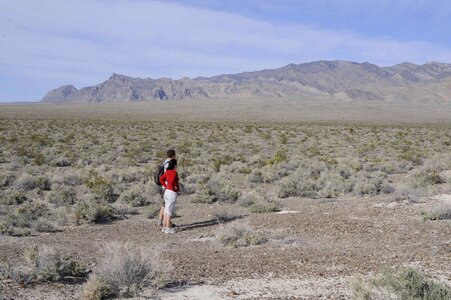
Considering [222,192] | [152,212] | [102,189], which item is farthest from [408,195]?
[102,189]

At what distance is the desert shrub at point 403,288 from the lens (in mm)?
5848

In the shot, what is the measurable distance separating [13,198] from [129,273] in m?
9.63

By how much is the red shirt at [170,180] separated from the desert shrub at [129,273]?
4.14m

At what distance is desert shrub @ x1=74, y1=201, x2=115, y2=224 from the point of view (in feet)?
42.0

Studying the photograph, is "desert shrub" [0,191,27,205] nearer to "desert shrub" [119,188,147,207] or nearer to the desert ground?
the desert ground

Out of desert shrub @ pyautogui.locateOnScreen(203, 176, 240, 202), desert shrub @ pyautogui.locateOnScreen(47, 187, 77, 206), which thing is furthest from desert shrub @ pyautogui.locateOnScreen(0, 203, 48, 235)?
desert shrub @ pyautogui.locateOnScreen(203, 176, 240, 202)

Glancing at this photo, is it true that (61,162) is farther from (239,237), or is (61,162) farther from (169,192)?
(239,237)

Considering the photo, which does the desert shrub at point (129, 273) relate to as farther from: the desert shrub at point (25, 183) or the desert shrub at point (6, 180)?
the desert shrub at point (6, 180)

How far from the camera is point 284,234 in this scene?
1057 centimetres

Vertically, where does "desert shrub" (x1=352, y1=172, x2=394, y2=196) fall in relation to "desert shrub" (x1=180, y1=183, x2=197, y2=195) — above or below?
above

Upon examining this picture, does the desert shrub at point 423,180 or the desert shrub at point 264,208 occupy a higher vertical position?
the desert shrub at point 423,180

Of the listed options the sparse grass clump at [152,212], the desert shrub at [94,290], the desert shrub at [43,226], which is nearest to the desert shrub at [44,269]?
the desert shrub at [94,290]

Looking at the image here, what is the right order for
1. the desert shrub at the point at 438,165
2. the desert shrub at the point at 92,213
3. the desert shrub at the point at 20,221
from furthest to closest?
the desert shrub at the point at 438,165 → the desert shrub at the point at 92,213 → the desert shrub at the point at 20,221

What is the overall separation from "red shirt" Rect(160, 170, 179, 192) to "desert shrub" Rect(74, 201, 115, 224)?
244 centimetres
